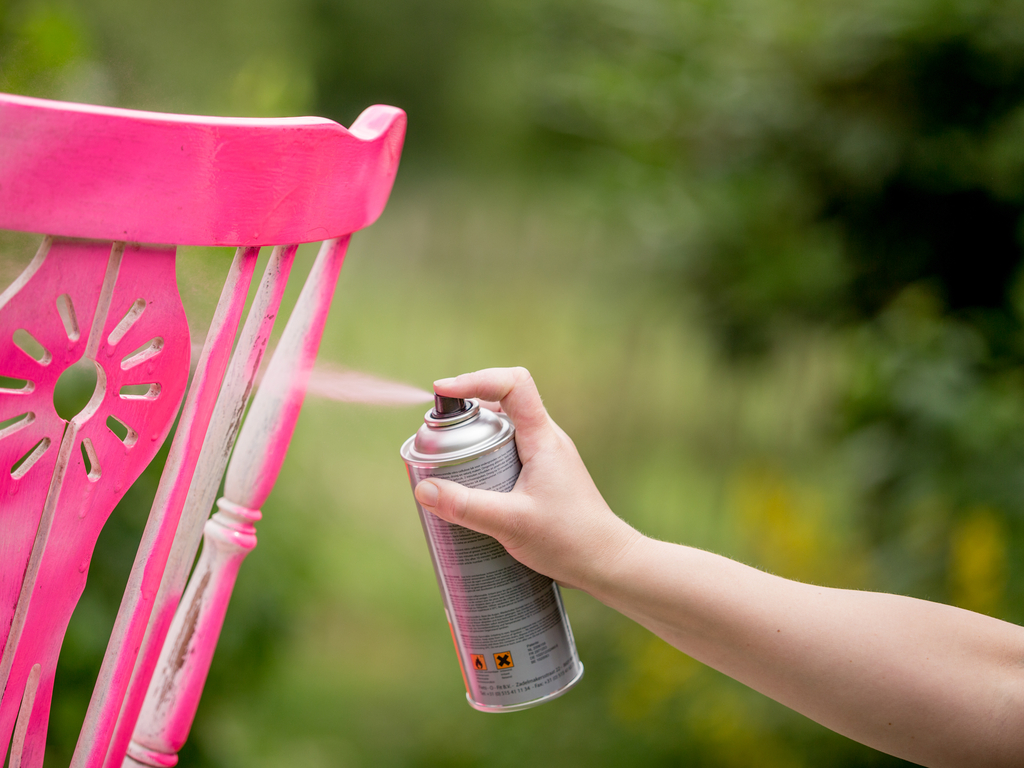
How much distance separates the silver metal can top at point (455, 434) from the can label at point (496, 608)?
1cm

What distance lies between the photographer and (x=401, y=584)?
3.12 metres

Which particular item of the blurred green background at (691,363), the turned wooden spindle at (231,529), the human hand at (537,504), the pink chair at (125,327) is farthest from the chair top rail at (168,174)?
the blurred green background at (691,363)

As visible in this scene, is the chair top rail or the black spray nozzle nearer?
the chair top rail

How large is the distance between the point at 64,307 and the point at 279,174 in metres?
0.19

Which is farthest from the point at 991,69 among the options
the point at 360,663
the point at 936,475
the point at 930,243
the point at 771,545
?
the point at 360,663

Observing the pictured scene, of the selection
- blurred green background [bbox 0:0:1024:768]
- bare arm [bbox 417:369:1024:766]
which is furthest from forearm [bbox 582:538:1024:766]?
blurred green background [bbox 0:0:1024:768]

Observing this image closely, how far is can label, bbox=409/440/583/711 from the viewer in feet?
2.73

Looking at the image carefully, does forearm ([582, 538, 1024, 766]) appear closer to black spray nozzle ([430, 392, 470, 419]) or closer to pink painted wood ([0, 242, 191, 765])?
black spray nozzle ([430, 392, 470, 419])

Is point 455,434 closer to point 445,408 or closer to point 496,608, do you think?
point 445,408

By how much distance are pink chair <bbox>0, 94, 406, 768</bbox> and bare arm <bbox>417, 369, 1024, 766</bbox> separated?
9.8 inches

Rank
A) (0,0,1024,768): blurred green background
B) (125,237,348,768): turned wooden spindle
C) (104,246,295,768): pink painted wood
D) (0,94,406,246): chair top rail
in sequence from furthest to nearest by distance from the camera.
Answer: (0,0,1024,768): blurred green background
(125,237,348,768): turned wooden spindle
(104,246,295,768): pink painted wood
(0,94,406,246): chair top rail

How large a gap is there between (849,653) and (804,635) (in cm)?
5

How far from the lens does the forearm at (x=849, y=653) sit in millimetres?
852

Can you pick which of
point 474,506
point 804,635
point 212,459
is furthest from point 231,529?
point 804,635
